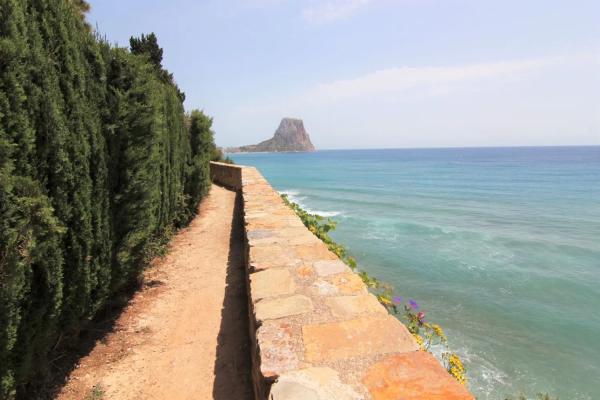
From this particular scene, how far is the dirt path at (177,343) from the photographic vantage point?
126 inches

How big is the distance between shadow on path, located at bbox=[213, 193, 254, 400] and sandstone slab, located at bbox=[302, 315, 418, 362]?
122cm

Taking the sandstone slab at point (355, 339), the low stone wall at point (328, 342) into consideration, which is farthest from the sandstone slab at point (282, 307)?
the sandstone slab at point (355, 339)

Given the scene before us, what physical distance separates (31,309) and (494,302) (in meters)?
11.0

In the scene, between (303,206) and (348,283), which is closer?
(348,283)

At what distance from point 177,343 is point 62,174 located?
2213 mm

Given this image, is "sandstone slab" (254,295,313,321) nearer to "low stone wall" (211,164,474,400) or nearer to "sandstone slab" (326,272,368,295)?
"low stone wall" (211,164,474,400)

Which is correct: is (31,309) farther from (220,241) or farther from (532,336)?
(532,336)

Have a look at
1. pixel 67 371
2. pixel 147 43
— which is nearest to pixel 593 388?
pixel 67 371

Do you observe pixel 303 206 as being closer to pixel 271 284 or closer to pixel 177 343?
pixel 177 343

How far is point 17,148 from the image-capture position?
8.08 ft

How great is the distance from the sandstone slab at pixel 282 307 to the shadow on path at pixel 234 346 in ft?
3.02

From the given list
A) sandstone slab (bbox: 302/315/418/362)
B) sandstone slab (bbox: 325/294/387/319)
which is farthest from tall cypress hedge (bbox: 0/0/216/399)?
sandstone slab (bbox: 325/294/387/319)

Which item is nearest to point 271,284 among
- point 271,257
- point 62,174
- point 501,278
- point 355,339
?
point 271,257

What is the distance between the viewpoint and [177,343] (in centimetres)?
393
